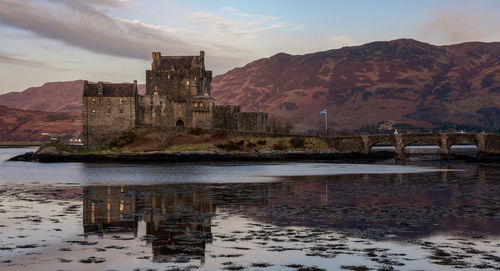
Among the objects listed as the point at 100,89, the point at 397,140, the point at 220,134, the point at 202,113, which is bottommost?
the point at 397,140

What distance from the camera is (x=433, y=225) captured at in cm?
2217

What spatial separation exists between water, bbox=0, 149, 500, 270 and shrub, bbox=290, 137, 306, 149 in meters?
67.3

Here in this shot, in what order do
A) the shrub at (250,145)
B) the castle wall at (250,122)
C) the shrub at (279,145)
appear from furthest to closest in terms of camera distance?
the castle wall at (250,122), the shrub at (279,145), the shrub at (250,145)

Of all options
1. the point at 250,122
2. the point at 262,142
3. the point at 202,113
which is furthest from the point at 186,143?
the point at 250,122

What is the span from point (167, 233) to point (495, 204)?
1908cm

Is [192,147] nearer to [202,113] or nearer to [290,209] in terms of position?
[202,113]

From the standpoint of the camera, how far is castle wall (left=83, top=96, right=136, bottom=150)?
102 meters

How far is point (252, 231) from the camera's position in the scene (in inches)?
832

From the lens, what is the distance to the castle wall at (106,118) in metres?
102

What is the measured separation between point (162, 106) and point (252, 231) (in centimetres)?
8770

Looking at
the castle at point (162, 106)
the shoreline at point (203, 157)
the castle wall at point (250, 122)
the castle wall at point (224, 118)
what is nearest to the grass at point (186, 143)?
the castle at point (162, 106)

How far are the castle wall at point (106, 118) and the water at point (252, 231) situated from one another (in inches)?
2605

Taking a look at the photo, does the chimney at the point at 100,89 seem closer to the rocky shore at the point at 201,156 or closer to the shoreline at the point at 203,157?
the rocky shore at the point at 201,156

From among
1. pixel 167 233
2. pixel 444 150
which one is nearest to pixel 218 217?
pixel 167 233
